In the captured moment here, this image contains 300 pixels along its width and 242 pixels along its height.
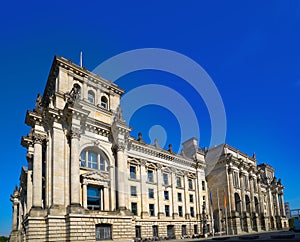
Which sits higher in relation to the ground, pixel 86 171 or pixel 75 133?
pixel 75 133

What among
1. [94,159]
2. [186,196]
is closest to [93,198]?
[94,159]

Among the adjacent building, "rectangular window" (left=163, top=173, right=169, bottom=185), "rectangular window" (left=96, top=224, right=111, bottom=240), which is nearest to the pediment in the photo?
the adjacent building

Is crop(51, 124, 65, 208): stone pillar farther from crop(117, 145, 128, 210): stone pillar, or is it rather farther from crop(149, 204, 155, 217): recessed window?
crop(149, 204, 155, 217): recessed window

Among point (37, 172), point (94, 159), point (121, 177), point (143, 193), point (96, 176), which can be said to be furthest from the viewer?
point (143, 193)

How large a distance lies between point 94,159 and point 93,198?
210 inches

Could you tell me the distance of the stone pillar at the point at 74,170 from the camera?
113 feet

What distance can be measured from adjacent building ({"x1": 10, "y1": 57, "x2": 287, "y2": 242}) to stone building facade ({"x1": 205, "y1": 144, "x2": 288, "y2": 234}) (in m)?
2.54

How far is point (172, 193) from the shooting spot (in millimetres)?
55188

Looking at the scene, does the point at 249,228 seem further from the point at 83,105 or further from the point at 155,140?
the point at 83,105

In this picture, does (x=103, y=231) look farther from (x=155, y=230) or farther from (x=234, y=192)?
(x=234, y=192)

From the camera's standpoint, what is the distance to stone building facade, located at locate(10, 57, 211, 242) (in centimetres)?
3381

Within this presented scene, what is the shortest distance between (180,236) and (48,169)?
29514 millimetres

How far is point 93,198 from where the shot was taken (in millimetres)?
38562

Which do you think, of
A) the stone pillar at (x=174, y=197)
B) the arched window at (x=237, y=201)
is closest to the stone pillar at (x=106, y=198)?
the stone pillar at (x=174, y=197)
